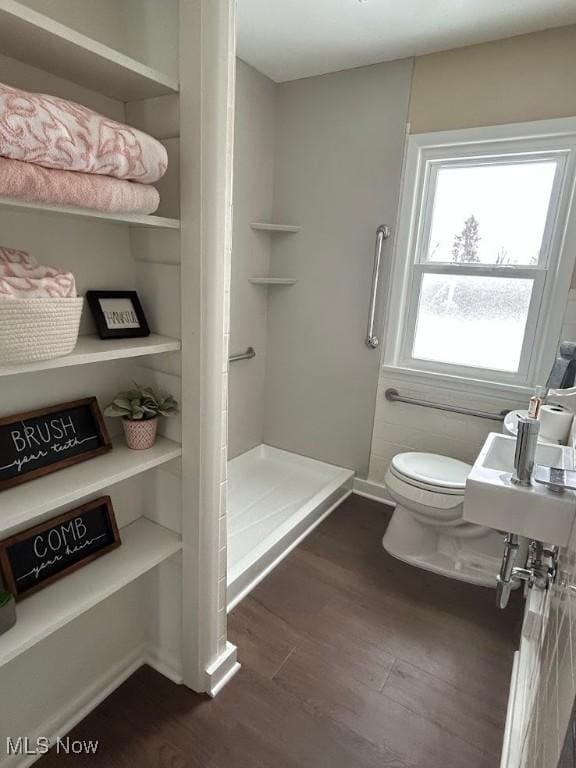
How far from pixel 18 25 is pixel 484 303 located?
2141 millimetres

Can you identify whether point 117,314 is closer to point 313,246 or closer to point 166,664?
point 166,664

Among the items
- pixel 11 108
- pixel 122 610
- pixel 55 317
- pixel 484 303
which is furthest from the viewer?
pixel 484 303

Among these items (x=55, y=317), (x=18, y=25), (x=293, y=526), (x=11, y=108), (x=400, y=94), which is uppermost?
(x=400, y=94)

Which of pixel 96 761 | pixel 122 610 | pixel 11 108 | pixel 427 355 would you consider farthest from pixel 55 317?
pixel 427 355

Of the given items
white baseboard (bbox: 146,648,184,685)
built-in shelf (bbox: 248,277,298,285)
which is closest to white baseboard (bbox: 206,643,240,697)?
white baseboard (bbox: 146,648,184,685)

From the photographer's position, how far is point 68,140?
0.82m

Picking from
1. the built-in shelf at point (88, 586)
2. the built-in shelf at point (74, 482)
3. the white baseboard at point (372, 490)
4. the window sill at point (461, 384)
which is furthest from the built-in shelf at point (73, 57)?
the white baseboard at point (372, 490)

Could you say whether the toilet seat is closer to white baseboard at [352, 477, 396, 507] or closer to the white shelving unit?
white baseboard at [352, 477, 396, 507]

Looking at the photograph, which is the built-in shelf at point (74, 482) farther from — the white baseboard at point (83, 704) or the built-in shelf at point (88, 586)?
the white baseboard at point (83, 704)

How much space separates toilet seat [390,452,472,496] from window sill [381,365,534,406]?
38 centimetres

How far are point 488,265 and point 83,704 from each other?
2436 mm

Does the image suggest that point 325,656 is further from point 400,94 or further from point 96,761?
point 400,94

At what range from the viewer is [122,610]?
1463mm

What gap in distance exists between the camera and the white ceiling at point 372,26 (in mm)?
1783
